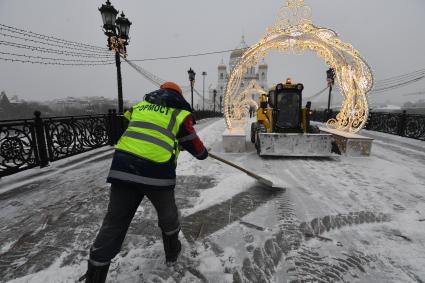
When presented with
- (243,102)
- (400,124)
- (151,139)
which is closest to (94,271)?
(151,139)

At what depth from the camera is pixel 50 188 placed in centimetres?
440

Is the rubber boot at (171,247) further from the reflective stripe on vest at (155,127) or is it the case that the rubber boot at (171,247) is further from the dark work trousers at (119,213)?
the reflective stripe on vest at (155,127)

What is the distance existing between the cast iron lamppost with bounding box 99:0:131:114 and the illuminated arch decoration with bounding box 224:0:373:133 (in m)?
4.25

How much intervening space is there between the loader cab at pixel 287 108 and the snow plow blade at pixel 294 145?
2.80ft

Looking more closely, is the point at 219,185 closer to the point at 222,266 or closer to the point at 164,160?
the point at 222,266

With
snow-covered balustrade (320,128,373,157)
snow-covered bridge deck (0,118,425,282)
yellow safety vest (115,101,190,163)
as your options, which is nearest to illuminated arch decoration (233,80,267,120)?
snow-covered balustrade (320,128,373,157)

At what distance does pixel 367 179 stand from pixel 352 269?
342 centimetres

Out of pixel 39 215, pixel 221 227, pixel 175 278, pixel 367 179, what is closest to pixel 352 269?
pixel 221 227

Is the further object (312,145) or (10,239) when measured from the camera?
(312,145)

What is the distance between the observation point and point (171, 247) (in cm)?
226

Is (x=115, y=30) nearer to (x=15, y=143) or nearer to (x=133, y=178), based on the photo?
(x=15, y=143)

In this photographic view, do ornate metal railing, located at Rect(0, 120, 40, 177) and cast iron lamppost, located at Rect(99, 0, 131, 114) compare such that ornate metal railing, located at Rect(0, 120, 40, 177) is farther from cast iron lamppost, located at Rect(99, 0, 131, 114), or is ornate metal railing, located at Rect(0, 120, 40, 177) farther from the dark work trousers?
the dark work trousers

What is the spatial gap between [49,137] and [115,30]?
4.42m

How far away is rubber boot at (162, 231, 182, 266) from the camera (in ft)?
7.27
